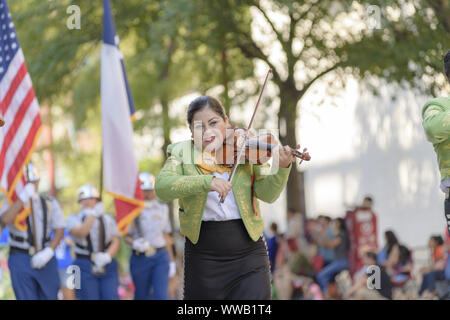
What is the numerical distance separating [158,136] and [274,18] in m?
3.98

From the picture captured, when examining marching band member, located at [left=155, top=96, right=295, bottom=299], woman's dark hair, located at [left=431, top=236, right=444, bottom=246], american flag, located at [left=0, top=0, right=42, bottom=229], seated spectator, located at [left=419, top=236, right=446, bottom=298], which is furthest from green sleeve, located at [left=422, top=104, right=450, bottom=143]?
woman's dark hair, located at [left=431, top=236, right=444, bottom=246]

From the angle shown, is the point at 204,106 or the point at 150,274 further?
the point at 150,274

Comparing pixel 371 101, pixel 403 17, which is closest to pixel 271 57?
pixel 403 17

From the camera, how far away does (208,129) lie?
Result: 16.1 ft

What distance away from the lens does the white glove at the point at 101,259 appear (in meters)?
9.65

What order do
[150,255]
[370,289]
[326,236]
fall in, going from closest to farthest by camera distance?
1. [150,255]
2. [370,289]
3. [326,236]

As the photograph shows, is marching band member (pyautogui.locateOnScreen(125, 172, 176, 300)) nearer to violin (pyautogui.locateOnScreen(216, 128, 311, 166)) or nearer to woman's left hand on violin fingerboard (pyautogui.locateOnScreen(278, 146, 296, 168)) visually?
violin (pyautogui.locateOnScreen(216, 128, 311, 166))

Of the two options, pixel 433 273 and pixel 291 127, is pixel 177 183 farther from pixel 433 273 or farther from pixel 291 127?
pixel 291 127

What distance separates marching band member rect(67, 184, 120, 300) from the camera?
31.5 feet

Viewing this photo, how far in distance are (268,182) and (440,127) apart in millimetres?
984

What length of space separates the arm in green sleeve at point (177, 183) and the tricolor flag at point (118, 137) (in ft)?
17.6

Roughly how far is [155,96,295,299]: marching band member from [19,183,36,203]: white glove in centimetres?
416

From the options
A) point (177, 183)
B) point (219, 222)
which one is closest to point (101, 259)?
point (219, 222)

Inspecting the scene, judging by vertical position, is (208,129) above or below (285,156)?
above
